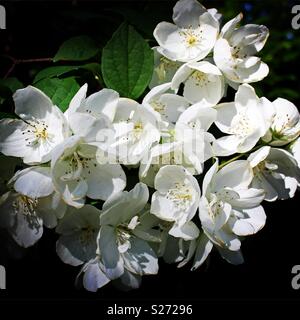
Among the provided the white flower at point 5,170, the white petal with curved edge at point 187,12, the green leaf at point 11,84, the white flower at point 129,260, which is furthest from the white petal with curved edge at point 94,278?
the white petal with curved edge at point 187,12

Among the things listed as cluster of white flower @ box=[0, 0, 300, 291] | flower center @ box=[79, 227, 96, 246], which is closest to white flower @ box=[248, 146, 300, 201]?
cluster of white flower @ box=[0, 0, 300, 291]

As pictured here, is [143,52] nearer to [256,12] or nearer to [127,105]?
[127,105]

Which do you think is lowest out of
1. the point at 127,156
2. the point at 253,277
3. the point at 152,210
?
the point at 253,277

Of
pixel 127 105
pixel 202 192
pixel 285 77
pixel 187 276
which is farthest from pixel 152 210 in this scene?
pixel 285 77

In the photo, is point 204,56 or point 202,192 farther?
point 204,56

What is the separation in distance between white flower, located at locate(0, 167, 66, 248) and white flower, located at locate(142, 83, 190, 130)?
0.26 metres

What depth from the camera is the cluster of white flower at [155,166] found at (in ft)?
3.48

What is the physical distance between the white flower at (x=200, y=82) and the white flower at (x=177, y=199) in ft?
0.60

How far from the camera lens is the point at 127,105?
1125 millimetres

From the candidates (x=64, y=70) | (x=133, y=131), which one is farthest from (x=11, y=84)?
(x=133, y=131)

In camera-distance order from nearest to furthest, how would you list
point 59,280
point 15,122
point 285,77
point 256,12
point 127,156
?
point 127,156, point 15,122, point 59,280, point 285,77, point 256,12

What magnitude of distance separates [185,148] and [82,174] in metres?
0.21

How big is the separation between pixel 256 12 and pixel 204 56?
190 centimetres

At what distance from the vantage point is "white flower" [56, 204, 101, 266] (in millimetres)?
1147
